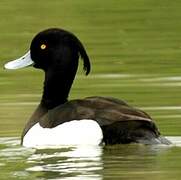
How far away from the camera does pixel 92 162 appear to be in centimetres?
1189

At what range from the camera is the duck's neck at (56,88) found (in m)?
14.1

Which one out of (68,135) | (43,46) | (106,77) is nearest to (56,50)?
(43,46)

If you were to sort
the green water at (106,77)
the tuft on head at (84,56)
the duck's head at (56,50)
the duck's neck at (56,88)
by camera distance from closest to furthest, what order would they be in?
the green water at (106,77), the tuft on head at (84,56), the duck's head at (56,50), the duck's neck at (56,88)

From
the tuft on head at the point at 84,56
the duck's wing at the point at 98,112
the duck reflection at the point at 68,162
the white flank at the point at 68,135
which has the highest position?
the tuft on head at the point at 84,56

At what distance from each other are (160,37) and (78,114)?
8.23 m

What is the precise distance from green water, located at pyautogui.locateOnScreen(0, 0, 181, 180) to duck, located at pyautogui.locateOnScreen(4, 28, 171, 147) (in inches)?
6.0

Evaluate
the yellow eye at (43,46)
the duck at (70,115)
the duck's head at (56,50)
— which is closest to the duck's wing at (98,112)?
the duck at (70,115)

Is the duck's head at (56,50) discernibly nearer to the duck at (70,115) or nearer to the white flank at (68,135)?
the duck at (70,115)

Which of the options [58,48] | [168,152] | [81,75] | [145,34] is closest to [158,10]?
[145,34]

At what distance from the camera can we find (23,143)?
13.3 m

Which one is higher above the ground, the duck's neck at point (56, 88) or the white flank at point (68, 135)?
the duck's neck at point (56, 88)

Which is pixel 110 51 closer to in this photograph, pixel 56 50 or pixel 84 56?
pixel 56 50

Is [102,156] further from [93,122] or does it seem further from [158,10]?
[158,10]

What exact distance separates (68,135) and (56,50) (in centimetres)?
139
